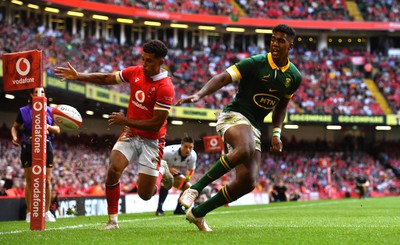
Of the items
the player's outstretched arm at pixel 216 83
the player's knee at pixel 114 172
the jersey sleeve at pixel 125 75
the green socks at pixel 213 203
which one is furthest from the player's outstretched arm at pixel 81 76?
the green socks at pixel 213 203

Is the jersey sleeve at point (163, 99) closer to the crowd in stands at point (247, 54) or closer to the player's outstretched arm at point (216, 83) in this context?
the player's outstretched arm at point (216, 83)

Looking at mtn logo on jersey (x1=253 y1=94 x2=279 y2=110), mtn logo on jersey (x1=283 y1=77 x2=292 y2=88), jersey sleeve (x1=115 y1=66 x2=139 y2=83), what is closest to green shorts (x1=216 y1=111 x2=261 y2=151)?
mtn logo on jersey (x1=253 y1=94 x2=279 y2=110)

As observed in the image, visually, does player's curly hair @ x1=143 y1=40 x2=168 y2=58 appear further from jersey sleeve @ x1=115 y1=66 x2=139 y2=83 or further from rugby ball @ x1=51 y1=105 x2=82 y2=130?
rugby ball @ x1=51 y1=105 x2=82 y2=130

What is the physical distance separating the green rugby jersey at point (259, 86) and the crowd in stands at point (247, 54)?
29476mm

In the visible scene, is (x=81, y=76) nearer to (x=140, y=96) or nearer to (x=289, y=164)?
(x=140, y=96)

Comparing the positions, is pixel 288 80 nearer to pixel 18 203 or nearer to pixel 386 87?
pixel 18 203

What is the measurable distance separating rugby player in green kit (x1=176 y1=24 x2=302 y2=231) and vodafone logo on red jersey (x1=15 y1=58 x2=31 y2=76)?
106 inches

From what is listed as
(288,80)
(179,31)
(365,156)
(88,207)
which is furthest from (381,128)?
(288,80)

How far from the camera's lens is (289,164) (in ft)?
163

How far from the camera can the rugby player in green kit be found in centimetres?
860

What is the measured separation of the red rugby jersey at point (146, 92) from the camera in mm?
9531

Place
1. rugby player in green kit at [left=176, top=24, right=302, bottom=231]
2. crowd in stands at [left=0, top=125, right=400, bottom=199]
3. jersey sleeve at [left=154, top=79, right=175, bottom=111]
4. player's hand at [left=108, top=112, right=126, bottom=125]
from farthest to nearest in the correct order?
crowd in stands at [left=0, top=125, right=400, bottom=199], jersey sleeve at [left=154, top=79, right=175, bottom=111], player's hand at [left=108, top=112, right=126, bottom=125], rugby player in green kit at [left=176, top=24, right=302, bottom=231]

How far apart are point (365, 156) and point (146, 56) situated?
46.3m

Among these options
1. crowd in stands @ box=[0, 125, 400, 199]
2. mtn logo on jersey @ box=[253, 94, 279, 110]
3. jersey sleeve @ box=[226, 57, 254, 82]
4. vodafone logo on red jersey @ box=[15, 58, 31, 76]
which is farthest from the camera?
crowd in stands @ box=[0, 125, 400, 199]
